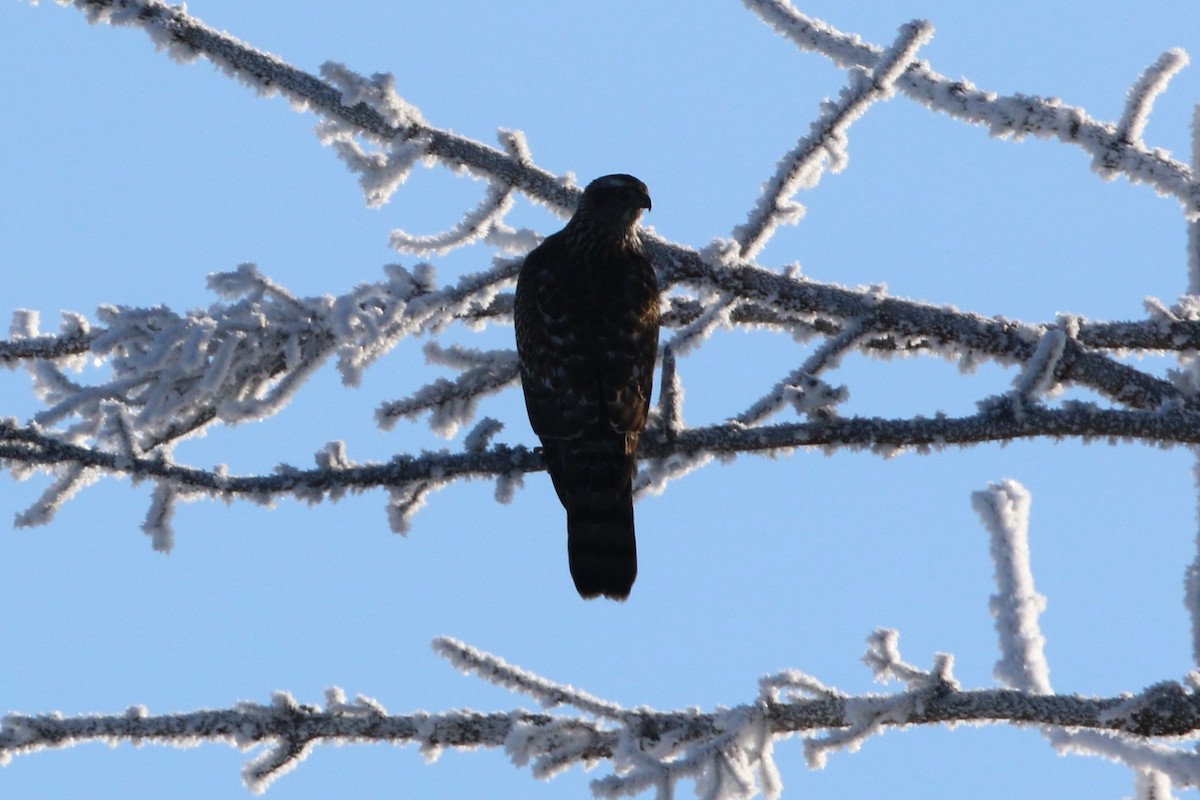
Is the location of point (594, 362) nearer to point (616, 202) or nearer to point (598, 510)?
point (598, 510)

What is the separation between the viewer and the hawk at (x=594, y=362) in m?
6.52

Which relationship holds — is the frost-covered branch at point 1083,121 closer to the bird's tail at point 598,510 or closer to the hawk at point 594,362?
the hawk at point 594,362

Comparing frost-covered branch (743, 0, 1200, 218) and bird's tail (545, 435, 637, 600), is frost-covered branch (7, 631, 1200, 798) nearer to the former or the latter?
bird's tail (545, 435, 637, 600)

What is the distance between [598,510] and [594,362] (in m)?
0.83

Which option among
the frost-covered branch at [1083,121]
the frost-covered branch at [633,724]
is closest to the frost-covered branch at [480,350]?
the frost-covered branch at [1083,121]

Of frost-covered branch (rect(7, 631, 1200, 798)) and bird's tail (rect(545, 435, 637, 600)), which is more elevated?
bird's tail (rect(545, 435, 637, 600))

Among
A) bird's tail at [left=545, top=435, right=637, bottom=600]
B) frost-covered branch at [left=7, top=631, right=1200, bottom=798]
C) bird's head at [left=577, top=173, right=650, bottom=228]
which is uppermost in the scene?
bird's head at [left=577, top=173, right=650, bottom=228]

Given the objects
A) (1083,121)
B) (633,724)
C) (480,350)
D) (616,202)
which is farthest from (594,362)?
(1083,121)

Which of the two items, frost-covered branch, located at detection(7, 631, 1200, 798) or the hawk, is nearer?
frost-covered branch, located at detection(7, 631, 1200, 798)

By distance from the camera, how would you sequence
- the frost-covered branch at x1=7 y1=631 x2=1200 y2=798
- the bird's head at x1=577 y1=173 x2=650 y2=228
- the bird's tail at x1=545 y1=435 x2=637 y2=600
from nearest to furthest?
the frost-covered branch at x1=7 y1=631 x2=1200 y2=798
the bird's tail at x1=545 y1=435 x2=637 y2=600
the bird's head at x1=577 y1=173 x2=650 y2=228

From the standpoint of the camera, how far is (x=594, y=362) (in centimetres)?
697

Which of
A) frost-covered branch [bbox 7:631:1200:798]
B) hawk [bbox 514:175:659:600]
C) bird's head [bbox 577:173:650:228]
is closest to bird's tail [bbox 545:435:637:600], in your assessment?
hawk [bbox 514:175:659:600]

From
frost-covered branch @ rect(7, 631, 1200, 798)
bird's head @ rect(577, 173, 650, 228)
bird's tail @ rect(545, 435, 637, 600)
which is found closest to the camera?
frost-covered branch @ rect(7, 631, 1200, 798)

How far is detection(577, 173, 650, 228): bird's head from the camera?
7.61 m
